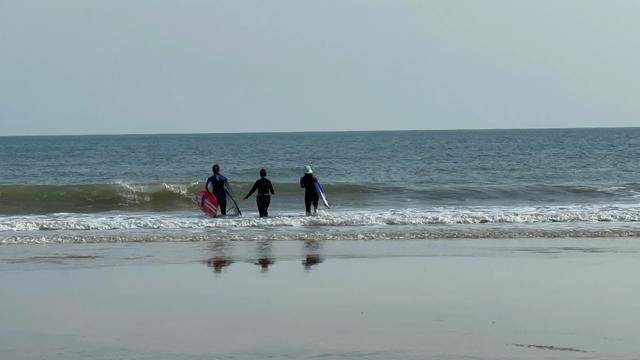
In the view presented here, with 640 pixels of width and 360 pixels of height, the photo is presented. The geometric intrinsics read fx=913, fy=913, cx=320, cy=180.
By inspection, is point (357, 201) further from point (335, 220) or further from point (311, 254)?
point (311, 254)

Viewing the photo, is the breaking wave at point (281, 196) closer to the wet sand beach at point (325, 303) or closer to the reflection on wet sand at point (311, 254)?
the reflection on wet sand at point (311, 254)

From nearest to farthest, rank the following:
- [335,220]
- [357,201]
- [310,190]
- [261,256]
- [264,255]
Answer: [261,256] < [264,255] < [335,220] < [310,190] < [357,201]

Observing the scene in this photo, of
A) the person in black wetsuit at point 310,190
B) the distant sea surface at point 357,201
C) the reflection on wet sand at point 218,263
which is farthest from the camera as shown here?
the person in black wetsuit at point 310,190

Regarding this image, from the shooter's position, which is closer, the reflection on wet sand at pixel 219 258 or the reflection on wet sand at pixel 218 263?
the reflection on wet sand at pixel 218 263

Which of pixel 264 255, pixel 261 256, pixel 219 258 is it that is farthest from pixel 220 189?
pixel 219 258

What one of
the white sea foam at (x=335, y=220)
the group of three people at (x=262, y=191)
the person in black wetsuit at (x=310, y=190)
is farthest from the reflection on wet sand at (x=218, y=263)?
the person in black wetsuit at (x=310, y=190)

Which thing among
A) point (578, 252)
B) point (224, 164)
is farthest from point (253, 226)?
point (224, 164)

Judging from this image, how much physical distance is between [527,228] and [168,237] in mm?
7398

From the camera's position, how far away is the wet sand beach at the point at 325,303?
837cm

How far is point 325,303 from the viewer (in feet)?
34.0

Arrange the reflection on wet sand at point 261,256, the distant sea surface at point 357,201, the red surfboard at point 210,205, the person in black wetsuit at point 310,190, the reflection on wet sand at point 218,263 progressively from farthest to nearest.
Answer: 1. the red surfboard at point 210,205
2. the person in black wetsuit at point 310,190
3. the distant sea surface at point 357,201
4. the reflection on wet sand at point 261,256
5. the reflection on wet sand at point 218,263

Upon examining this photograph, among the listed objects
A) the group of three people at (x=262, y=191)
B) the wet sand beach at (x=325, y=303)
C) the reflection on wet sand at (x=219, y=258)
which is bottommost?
the reflection on wet sand at (x=219, y=258)

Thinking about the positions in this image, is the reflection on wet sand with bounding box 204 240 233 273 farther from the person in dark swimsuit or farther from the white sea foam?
the person in dark swimsuit

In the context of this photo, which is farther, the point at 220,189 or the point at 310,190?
the point at 310,190
